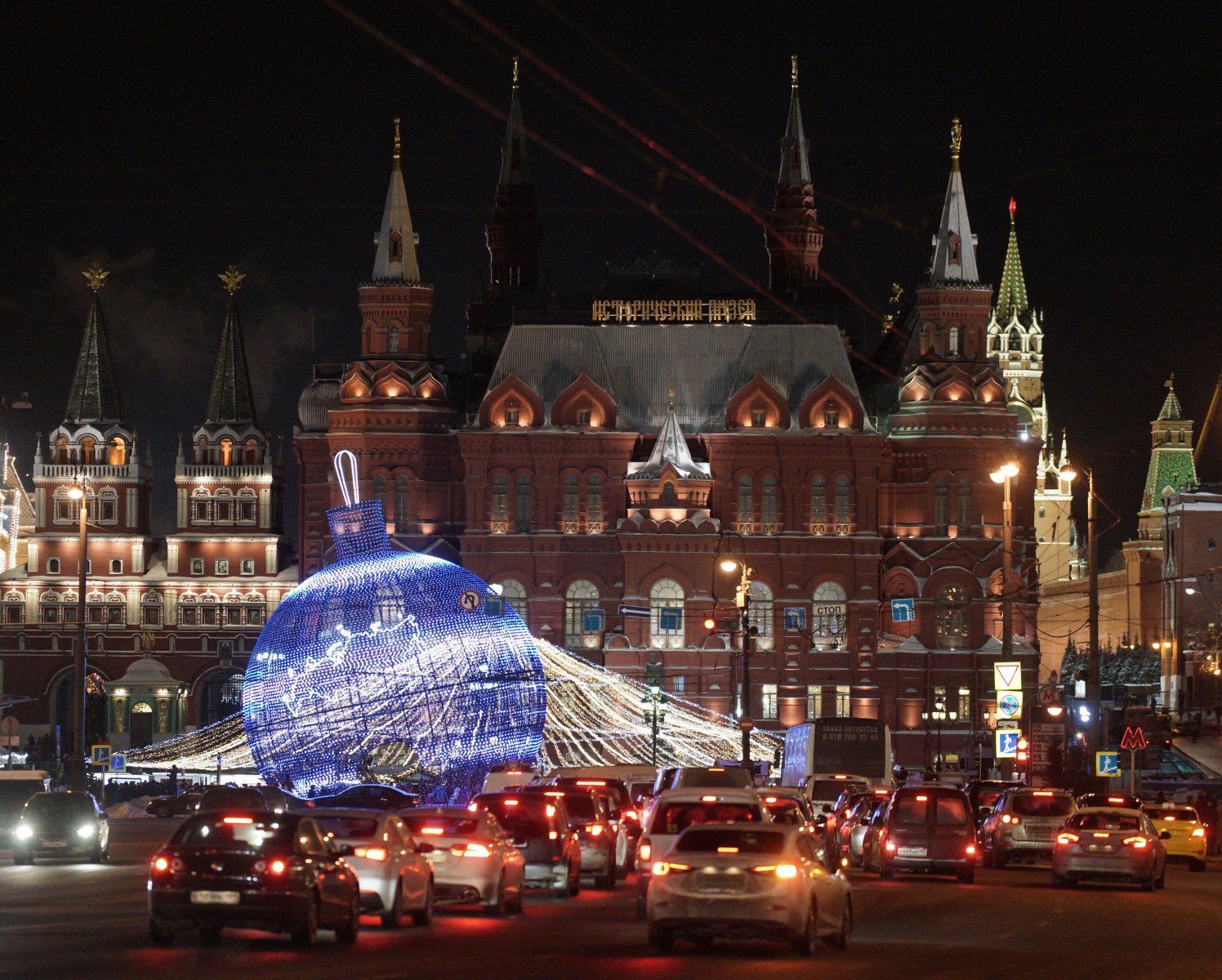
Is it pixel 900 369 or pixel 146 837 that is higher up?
pixel 900 369

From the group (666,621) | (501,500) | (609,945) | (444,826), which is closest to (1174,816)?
(444,826)

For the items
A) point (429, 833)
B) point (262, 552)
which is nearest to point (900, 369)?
point (262, 552)

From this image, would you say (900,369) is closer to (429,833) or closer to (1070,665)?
(1070,665)

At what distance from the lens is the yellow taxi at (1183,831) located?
5212 cm

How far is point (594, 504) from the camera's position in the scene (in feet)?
368

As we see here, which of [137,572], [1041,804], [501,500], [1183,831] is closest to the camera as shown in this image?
[1041,804]

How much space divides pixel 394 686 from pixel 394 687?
0.02 m

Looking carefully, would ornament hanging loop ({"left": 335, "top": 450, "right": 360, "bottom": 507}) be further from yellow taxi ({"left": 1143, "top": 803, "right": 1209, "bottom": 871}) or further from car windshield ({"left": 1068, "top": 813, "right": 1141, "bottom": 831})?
car windshield ({"left": 1068, "top": 813, "right": 1141, "bottom": 831})

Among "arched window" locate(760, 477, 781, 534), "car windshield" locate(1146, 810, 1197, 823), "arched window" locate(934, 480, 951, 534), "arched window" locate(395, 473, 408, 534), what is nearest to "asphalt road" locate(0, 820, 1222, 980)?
"car windshield" locate(1146, 810, 1197, 823)

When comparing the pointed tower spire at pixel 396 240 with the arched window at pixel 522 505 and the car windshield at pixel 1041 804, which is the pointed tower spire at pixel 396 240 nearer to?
the arched window at pixel 522 505

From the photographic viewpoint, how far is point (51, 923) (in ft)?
97.4

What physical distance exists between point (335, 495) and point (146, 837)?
56.7 meters

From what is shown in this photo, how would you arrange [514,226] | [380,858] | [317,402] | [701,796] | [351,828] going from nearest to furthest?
[380,858] < [351,828] < [701,796] < [317,402] < [514,226]

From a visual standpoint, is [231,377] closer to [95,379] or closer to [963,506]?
[95,379]
